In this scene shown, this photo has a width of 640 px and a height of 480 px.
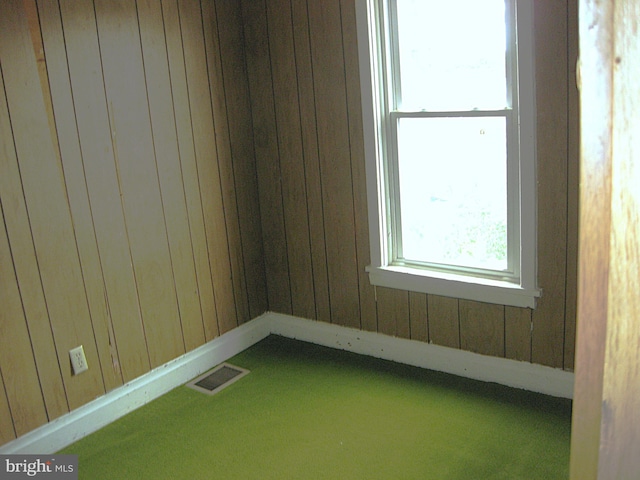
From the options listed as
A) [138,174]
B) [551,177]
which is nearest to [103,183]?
[138,174]

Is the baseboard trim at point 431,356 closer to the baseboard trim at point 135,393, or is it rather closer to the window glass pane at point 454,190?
the baseboard trim at point 135,393

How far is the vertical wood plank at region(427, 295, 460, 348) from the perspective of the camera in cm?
300

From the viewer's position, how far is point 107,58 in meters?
2.72

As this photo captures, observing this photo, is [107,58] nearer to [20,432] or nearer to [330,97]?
[330,97]

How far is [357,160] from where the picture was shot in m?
3.10

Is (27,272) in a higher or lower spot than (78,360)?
higher

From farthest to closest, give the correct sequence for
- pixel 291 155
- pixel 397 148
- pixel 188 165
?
1. pixel 291 155
2. pixel 188 165
3. pixel 397 148

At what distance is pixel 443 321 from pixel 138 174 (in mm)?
1591

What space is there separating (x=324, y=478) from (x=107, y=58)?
194 centimetres

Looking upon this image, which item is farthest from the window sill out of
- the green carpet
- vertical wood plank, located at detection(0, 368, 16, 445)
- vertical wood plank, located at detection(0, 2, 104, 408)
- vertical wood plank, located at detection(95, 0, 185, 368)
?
vertical wood plank, located at detection(0, 368, 16, 445)

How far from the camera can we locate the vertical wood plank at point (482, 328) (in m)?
2.88

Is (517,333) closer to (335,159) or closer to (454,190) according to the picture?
(454,190)

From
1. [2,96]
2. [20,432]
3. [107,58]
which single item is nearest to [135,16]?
[107,58]

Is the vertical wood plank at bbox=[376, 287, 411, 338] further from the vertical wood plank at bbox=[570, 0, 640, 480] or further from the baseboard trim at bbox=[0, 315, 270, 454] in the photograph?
the vertical wood plank at bbox=[570, 0, 640, 480]
